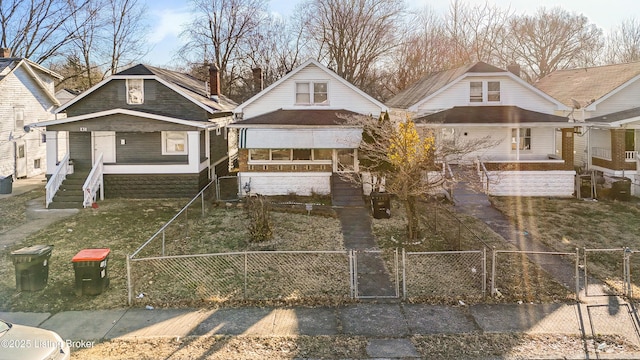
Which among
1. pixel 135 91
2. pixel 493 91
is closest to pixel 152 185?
pixel 135 91

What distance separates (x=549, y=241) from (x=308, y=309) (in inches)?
378

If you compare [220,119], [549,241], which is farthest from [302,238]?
[220,119]

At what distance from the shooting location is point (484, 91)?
1046 inches

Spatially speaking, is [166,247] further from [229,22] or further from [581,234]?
[229,22]

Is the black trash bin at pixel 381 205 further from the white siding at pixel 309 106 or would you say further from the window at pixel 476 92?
the window at pixel 476 92

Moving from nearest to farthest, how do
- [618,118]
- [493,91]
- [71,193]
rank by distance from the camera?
[71,193], [618,118], [493,91]

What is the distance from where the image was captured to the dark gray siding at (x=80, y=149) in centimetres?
2480

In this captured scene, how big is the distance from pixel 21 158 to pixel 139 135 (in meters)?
11.3

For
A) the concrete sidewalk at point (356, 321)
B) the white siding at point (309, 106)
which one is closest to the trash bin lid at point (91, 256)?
the concrete sidewalk at point (356, 321)

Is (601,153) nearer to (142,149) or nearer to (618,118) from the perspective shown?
(618,118)

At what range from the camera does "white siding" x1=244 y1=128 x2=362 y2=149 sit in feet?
74.2

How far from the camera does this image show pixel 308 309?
1042 cm

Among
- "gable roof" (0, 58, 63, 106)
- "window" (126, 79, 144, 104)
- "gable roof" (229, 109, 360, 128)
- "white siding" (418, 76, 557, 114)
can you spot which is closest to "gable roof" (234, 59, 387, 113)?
"gable roof" (229, 109, 360, 128)

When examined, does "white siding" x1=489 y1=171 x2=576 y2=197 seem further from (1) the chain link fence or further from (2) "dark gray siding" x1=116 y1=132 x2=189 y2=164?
(2) "dark gray siding" x1=116 y1=132 x2=189 y2=164
